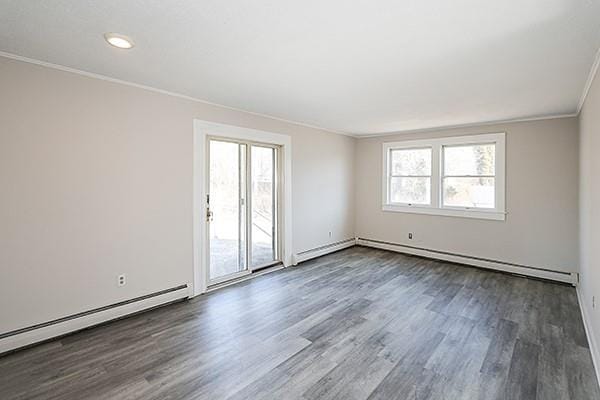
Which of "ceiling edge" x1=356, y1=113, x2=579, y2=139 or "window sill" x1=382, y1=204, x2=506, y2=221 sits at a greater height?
"ceiling edge" x1=356, y1=113, x2=579, y2=139

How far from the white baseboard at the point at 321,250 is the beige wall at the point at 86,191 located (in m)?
2.04

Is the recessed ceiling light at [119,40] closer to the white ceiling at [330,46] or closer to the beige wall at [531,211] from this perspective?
the white ceiling at [330,46]

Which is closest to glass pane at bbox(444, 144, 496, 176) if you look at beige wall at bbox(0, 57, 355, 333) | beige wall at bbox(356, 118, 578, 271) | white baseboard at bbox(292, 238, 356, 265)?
beige wall at bbox(356, 118, 578, 271)

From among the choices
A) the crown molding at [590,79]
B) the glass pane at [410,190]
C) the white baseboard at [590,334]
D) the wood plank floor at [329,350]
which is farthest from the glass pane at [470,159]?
the white baseboard at [590,334]

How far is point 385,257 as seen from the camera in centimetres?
578

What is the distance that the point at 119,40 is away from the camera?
217 centimetres

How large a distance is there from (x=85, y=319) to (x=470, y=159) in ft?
19.0

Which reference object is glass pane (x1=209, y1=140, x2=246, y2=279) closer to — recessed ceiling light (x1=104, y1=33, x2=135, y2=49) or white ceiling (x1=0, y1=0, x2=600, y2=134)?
white ceiling (x1=0, y1=0, x2=600, y2=134)

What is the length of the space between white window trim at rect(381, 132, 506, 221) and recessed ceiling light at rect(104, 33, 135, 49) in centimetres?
496

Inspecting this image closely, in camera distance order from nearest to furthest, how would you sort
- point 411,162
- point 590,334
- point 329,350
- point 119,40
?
1. point 119,40
2. point 329,350
3. point 590,334
4. point 411,162

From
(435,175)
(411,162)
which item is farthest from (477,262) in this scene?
(411,162)

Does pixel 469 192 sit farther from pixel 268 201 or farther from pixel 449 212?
pixel 268 201

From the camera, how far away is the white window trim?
4.88m

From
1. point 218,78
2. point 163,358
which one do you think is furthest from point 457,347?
point 218,78
